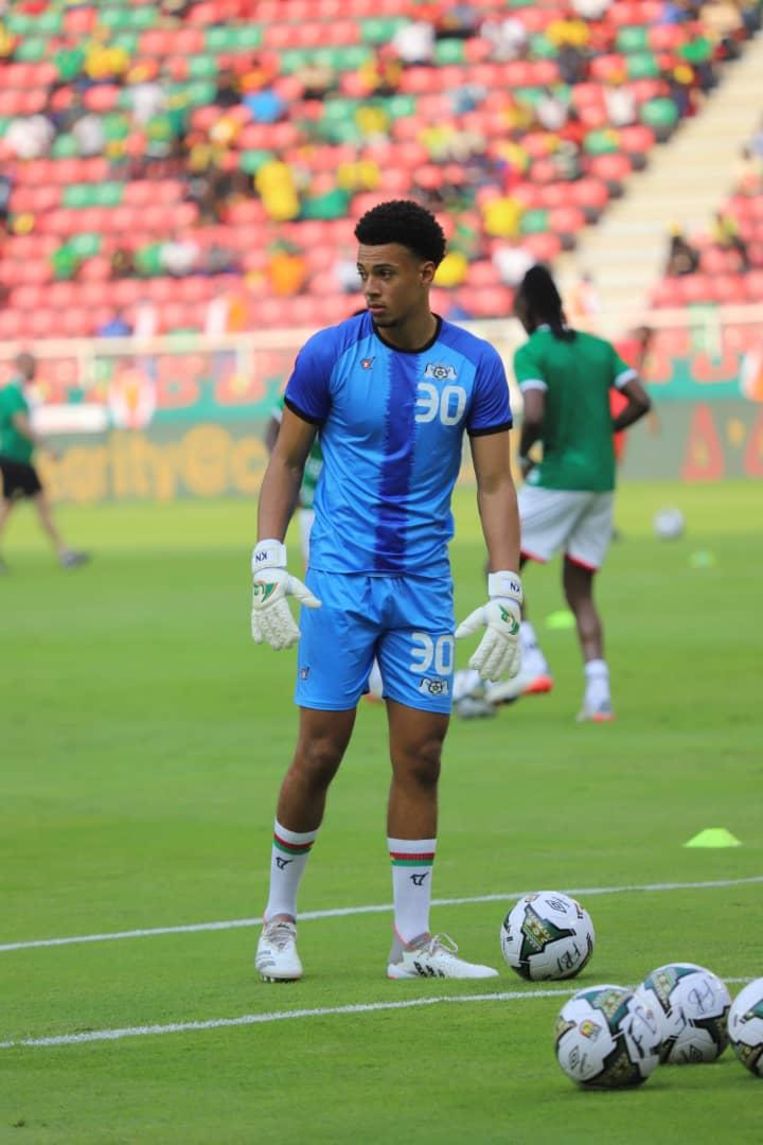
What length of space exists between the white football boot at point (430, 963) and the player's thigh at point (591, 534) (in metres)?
6.75

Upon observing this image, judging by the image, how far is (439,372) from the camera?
7195 mm

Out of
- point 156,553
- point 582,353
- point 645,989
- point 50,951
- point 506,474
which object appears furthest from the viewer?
point 156,553

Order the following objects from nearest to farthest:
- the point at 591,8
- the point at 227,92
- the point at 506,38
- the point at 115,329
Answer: the point at 115,329 → the point at 591,8 → the point at 506,38 → the point at 227,92

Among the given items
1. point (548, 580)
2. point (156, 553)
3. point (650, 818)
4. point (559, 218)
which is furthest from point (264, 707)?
point (559, 218)

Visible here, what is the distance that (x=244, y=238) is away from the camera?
42125mm

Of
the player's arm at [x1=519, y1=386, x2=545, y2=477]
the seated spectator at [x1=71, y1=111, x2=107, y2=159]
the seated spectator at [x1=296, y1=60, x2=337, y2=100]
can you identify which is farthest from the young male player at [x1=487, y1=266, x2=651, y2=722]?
the seated spectator at [x1=71, y1=111, x2=107, y2=159]

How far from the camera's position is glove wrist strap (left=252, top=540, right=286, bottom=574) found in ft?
23.4

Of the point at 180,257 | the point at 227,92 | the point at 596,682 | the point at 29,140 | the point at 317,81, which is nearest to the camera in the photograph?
the point at 596,682

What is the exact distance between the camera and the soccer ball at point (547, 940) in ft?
22.8

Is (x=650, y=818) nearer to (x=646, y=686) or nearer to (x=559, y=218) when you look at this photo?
(x=646, y=686)

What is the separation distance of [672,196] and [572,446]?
28044 mm

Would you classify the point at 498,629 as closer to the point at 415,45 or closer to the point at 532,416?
the point at 532,416

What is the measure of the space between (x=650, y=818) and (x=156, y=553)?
690 inches

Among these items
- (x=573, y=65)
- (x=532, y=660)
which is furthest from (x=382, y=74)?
(x=532, y=660)
